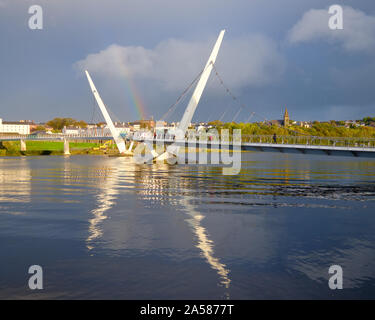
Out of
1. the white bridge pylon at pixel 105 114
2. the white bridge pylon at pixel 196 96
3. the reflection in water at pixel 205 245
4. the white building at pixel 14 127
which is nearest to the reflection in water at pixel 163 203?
the reflection in water at pixel 205 245

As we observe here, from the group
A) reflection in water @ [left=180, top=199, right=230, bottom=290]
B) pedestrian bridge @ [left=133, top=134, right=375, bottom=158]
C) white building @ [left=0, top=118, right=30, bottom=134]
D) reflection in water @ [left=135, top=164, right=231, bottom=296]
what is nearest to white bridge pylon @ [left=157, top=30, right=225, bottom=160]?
pedestrian bridge @ [left=133, top=134, right=375, bottom=158]

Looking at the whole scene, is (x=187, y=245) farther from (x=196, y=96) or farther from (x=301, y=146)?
(x=196, y=96)

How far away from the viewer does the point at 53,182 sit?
33844mm

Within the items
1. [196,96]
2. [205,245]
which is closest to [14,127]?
[196,96]

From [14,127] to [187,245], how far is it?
175295mm

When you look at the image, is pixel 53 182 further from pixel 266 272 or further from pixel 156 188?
pixel 266 272

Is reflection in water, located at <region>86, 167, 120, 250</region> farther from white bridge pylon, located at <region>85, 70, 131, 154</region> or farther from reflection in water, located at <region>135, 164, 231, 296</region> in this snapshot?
white bridge pylon, located at <region>85, 70, 131, 154</region>

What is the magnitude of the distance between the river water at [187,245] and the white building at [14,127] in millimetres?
155952

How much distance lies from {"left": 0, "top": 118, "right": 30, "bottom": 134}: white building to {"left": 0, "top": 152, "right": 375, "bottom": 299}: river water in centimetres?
15595

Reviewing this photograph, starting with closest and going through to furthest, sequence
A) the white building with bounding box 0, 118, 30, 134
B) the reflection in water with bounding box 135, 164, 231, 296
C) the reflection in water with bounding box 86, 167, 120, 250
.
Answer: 1. the reflection in water with bounding box 135, 164, 231, 296
2. the reflection in water with bounding box 86, 167, 120, 250
3. the white building with bounding box 0, 118, 30, 134

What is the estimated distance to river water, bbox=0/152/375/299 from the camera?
9.72 meters

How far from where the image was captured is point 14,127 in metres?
173
